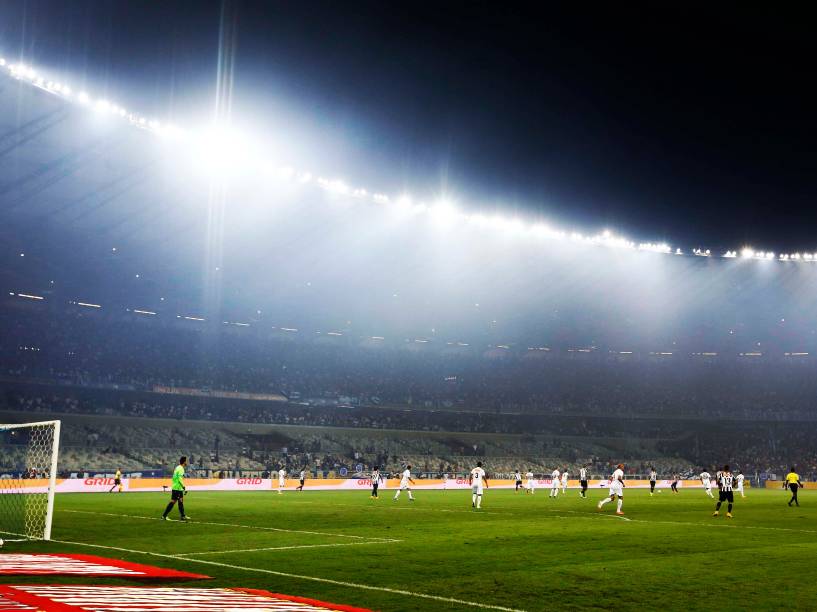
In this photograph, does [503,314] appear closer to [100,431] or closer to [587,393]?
[587,393]

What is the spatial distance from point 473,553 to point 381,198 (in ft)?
145

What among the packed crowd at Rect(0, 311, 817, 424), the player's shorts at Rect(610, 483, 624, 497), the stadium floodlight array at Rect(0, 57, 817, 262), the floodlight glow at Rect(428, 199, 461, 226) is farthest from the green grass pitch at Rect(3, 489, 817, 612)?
the floodlight glow at Rect(428, 199, 461, 226)

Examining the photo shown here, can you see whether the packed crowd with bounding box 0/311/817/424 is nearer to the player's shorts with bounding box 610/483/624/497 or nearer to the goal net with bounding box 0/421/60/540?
the goal net with bounding box 0/421/60/540

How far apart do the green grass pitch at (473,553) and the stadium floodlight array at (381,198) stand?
21.3 meters

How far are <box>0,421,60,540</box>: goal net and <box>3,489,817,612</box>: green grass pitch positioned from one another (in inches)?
31.0

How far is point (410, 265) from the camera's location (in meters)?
67.6

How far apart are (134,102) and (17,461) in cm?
2071

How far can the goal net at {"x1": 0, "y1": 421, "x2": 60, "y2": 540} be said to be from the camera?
18875 millimetres

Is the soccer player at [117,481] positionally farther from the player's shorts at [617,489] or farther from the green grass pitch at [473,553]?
the player's shorts at [617,489]

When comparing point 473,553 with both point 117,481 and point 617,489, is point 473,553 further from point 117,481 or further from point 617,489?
point 117,481

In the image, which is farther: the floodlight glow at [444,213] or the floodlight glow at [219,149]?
the floodlight glow at [444,213]

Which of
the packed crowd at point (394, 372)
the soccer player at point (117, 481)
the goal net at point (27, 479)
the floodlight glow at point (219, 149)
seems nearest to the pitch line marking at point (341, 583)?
the goal net at point (27, 479)

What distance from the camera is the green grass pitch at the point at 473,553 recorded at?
12.0 metres

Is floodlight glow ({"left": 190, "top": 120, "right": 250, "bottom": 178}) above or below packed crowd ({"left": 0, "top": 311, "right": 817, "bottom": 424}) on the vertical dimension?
above
